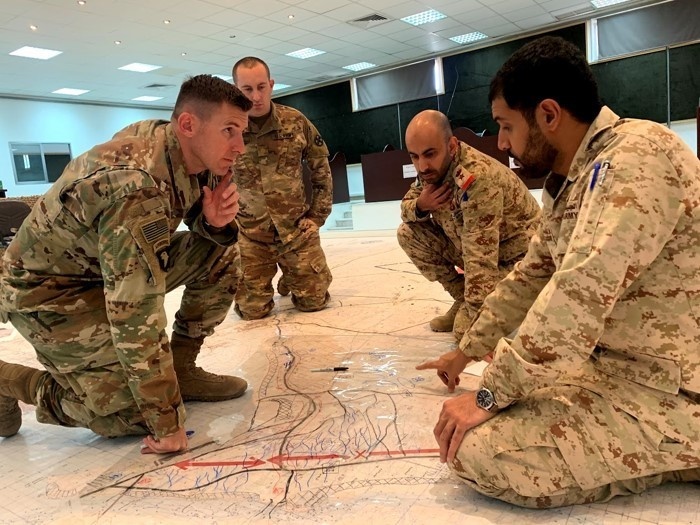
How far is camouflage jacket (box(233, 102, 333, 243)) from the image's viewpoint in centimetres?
290

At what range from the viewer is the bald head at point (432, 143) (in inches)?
79.7

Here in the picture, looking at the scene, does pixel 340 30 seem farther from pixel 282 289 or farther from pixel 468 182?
pixel 468 182

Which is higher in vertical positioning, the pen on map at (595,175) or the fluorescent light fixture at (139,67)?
the fluorescent light fixture at (139,67)

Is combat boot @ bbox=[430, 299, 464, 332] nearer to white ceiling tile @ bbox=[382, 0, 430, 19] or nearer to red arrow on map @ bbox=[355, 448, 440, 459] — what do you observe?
red arrow on map @ bbox=[355, 448, 440, 459]

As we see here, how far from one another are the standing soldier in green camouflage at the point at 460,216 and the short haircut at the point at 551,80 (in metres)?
0.91

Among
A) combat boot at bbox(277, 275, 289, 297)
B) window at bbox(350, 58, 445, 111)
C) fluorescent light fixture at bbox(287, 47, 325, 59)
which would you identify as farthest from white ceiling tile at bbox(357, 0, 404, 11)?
combat boot at bbox(277, 275, 289, 297)

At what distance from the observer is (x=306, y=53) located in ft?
33.0

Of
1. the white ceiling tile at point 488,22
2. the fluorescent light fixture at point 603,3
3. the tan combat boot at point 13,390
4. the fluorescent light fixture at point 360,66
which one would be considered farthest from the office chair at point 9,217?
the fluorescent light fixture at point 603,3

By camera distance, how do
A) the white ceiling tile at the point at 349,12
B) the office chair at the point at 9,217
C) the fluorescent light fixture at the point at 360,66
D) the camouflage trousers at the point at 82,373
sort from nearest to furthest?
1. the camouflage trousers at the point at 82,373
2. the office chair at the point at 9,217
3. the white ceiling tile at the point at 349,12
4. the fluorescent light fixture at the point at 360,66

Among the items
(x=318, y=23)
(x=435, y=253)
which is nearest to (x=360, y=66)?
(x=318, y=23)

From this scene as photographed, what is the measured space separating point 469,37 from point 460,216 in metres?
8.88

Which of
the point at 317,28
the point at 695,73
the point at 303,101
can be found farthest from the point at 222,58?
the point at 695,73

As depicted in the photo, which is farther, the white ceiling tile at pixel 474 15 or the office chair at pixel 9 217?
the white ceiling tile at pixel 474 15

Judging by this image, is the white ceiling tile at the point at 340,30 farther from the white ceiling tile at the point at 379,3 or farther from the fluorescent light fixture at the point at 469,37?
the fluorescent light fixture at the point at 469,37
